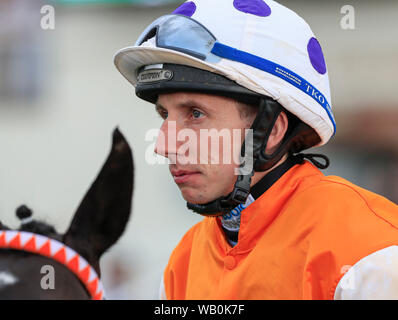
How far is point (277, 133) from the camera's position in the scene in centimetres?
181

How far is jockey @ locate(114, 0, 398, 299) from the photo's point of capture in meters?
1.58

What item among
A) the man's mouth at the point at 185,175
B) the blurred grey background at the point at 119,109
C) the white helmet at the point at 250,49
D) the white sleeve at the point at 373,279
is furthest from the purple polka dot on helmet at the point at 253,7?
the blurred grey background at the point at 119,109

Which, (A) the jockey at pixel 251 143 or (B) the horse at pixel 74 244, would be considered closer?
(B) the horse at pixel 74 244

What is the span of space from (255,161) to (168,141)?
28cm

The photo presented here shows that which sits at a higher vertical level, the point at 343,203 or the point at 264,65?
the point at 264,65

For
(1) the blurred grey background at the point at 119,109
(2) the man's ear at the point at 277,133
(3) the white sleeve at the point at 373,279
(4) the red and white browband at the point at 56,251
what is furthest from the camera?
(1) the blurred grey background at the point at 119,109

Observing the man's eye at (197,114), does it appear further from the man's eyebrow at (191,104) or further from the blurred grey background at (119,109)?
the blurred grey background at (119,109)

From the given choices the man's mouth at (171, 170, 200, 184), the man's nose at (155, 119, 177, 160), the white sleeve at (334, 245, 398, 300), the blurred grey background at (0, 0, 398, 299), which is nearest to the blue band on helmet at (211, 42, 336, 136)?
the man's nose at (155, 119, 177, 160)

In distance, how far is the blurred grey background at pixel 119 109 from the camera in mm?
5590

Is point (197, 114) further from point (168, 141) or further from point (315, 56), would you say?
point (315, 56)

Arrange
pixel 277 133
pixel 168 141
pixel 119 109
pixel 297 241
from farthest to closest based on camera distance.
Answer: pixel 119 109
pixel 277 133
pixel 168 141
pixel 297 241

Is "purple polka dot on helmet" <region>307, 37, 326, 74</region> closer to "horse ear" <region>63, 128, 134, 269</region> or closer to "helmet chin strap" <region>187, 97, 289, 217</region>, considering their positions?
"helmet chin strap" <region>187, 97, 289, 217</region>

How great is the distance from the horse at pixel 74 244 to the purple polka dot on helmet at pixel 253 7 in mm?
585

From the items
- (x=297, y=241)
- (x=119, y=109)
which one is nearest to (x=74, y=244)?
(x=297, y=241)
